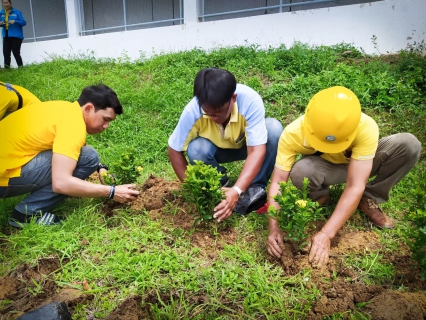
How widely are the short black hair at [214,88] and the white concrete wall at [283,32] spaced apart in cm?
466

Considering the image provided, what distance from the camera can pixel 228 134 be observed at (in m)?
2.96

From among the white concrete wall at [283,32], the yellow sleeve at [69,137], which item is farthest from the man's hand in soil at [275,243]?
the white concrete wall at [283,32]

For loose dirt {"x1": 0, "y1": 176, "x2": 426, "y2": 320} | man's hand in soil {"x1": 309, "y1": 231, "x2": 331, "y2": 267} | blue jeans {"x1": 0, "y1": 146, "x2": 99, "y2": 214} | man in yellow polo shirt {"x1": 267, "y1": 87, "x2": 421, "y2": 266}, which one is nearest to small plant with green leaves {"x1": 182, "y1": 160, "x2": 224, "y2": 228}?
loose dirt {"x1": 0, "y1": 176, "x2": 426, "y2": 320}

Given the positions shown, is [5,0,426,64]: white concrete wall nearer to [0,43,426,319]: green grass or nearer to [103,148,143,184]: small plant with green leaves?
[0,43,426,319]: green grass

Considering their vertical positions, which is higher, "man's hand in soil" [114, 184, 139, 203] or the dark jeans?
the dark jeans

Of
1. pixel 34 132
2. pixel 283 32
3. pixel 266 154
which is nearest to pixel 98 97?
pixel 34 132

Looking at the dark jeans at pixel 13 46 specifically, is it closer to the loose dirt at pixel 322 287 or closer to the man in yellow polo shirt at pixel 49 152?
the man in yellow polo shirt at pixel 49 152

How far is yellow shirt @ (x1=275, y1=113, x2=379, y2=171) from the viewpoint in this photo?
7.42ft

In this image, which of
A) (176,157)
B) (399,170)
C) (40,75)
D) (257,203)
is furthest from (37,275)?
(40,75)

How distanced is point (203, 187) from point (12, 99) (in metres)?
1.93

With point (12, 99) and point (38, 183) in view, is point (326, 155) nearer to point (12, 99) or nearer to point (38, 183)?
point (38, 183)

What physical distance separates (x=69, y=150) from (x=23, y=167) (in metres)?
0.48

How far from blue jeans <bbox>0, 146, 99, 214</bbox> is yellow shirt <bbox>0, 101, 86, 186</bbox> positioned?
0.05 metres

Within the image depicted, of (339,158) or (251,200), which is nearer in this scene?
(339,158)
